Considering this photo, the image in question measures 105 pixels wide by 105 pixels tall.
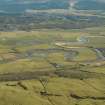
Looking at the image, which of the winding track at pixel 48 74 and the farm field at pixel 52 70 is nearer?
the farm field at pixel 52 70

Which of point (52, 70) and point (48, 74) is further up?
point (48, 74)

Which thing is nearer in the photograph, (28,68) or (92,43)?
(28,68)

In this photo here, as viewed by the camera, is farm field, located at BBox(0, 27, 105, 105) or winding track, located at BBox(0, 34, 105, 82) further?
winding track, located at BBox(0, 34, 105, 82)

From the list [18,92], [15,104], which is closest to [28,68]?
[18,92]

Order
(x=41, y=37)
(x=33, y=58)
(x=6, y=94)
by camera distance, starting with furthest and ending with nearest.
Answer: (x=41, y=37) → (x=33, y=58) → (x=6, y=94)

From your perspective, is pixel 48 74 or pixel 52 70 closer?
pixel 48 74

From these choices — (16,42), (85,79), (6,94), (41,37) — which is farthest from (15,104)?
(41,37)

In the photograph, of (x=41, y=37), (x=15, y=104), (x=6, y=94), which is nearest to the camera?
(x=15, y=104)

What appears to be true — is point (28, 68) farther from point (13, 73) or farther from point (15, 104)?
point (15, 104)
